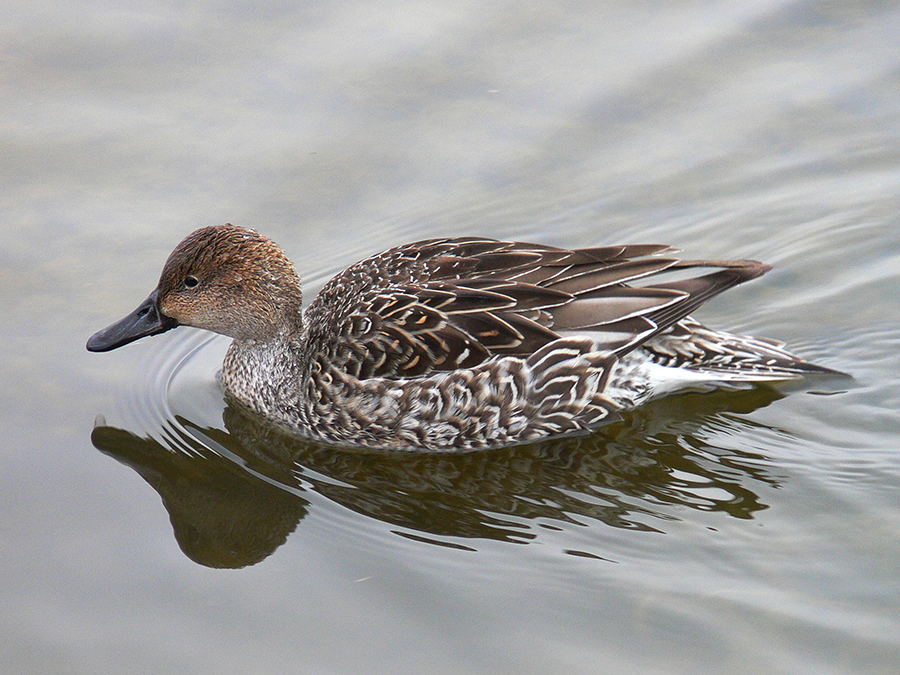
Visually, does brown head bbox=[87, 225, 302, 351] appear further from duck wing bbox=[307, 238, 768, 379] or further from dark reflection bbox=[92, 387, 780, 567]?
dark reflection bbox=[92, 387, 780, 567]

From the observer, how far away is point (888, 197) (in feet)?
26.8

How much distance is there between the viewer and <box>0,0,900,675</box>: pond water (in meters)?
5.50

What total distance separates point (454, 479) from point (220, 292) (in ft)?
5.67

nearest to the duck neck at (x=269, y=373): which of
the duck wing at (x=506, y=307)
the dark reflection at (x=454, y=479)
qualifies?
the dark reflection at (x=454, y=479)

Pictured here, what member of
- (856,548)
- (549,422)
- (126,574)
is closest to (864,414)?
(856,548)

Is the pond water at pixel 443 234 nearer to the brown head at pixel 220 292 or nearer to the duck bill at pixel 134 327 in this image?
the duck bill at pixel 134 327

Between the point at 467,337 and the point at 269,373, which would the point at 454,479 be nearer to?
the point at 467,337

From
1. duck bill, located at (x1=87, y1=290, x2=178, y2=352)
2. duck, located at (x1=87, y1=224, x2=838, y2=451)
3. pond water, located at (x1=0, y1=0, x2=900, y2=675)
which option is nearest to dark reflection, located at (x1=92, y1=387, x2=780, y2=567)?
pond water, located at (x1=0, y1=0, x2=900, y2=675)

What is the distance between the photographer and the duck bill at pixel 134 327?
7.02 meters

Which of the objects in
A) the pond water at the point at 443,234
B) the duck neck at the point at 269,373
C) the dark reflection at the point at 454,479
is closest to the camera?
the pond water at the point at 443,234

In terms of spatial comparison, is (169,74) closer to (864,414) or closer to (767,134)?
(767,134)

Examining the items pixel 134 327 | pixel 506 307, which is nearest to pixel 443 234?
pixel 506 307

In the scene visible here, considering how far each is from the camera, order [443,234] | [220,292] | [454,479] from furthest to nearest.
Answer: [443,234] < [220,292] < [454,479]

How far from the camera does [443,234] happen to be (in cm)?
841
